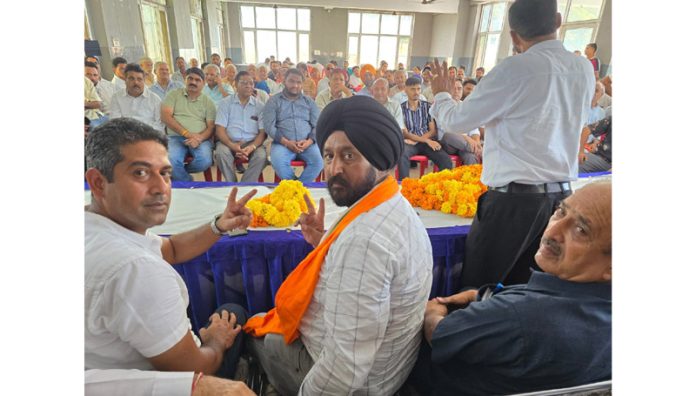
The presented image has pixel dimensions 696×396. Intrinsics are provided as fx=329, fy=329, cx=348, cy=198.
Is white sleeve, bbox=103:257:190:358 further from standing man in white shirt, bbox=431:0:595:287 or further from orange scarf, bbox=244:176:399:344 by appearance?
standing man in white shirt, bbox=431:0:595:287

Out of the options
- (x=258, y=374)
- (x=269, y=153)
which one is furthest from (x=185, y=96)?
(x=258, y=374)

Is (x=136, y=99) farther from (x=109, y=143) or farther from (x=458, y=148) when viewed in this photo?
(x=458, y=148)

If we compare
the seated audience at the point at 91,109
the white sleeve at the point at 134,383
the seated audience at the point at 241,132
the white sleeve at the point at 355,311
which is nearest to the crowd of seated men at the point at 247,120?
the seated audience at the point at 241,132

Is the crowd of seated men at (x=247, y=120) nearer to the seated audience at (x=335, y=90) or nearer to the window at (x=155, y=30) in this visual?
the seated audience at (x=335, y=90)

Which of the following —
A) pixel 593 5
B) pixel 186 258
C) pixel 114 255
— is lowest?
pixel 186 258

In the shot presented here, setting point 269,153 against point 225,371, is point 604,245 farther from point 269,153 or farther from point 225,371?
point 269,153

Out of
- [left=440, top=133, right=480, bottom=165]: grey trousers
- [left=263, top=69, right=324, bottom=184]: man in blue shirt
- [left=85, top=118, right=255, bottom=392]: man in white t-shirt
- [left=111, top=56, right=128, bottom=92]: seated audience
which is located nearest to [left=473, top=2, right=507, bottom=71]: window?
[left=85, top=118, right=255, bottom=392]: man in white t-shirt

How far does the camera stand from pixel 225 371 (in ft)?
3.43

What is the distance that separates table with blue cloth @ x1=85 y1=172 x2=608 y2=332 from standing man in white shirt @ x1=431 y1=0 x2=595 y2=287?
15 cm

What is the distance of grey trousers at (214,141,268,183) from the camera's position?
325cm

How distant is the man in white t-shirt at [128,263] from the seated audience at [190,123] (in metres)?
2.49

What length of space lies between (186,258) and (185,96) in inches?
99.5

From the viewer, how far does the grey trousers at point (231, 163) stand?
10.7 ft
